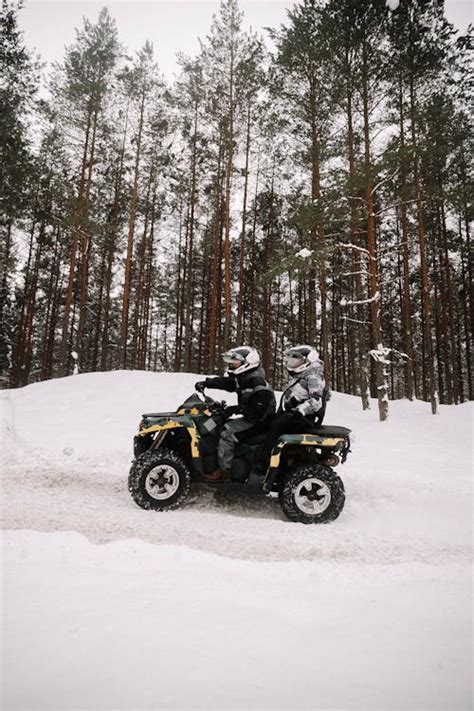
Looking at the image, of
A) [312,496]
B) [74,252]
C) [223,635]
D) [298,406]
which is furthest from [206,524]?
[74,252]

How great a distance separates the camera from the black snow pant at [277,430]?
472cm

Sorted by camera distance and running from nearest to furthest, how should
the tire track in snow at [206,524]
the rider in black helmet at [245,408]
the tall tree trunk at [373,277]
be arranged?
the tire track in snow at [206,524] → the rider in black helmet at [245,408] → the tall tree trunk at [373,277]

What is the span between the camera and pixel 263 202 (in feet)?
76.1

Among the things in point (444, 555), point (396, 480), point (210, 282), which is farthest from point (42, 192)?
point (444, 555)

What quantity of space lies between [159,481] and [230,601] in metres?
2.66

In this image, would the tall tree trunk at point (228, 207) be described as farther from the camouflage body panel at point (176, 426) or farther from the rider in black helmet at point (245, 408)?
the camouflage body panel at point (176, 426)

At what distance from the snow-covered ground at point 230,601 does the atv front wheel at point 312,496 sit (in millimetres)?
209

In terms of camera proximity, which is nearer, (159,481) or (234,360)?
(159,481)

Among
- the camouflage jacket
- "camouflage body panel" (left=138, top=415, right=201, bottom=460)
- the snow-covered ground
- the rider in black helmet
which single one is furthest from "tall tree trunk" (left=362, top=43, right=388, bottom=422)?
"camouflage body panel" (left=138, top=415, right=201, bottom=460)

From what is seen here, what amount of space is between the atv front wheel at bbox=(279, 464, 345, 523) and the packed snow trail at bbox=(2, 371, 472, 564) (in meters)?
0.17

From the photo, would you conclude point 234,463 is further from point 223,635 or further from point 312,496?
point 223,635

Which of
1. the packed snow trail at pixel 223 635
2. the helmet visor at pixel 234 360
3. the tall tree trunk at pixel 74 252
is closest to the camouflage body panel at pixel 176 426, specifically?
the helmet visor at pixel 234 360

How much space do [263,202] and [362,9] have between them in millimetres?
10868

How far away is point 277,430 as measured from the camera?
4723 millimetres
